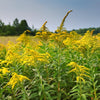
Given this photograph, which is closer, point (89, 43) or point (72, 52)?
point (89, 43)

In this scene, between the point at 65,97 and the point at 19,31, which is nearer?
the point at 65,97

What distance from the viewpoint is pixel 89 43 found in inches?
106

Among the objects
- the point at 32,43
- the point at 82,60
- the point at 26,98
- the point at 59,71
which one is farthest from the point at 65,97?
the point at 32,43

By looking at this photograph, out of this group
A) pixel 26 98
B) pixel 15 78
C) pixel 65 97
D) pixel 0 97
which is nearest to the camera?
pixel 15 78

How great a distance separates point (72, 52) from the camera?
3.03m

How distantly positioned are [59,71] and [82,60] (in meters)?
0.80

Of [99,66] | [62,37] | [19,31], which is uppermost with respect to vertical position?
[19,31]

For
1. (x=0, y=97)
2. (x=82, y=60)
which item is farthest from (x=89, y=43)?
(x=0, y=97)

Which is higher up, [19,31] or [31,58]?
[19,31]

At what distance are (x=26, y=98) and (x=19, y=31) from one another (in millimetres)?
38790

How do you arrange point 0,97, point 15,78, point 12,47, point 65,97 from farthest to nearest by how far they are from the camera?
point 12,47
point 65,97
point 0,97
point 15,78

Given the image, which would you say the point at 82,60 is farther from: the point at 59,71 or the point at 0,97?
the point at 0,97

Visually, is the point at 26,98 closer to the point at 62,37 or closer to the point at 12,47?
the point at 62,37

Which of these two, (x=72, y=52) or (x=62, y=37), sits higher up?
(x=62, y=37)
